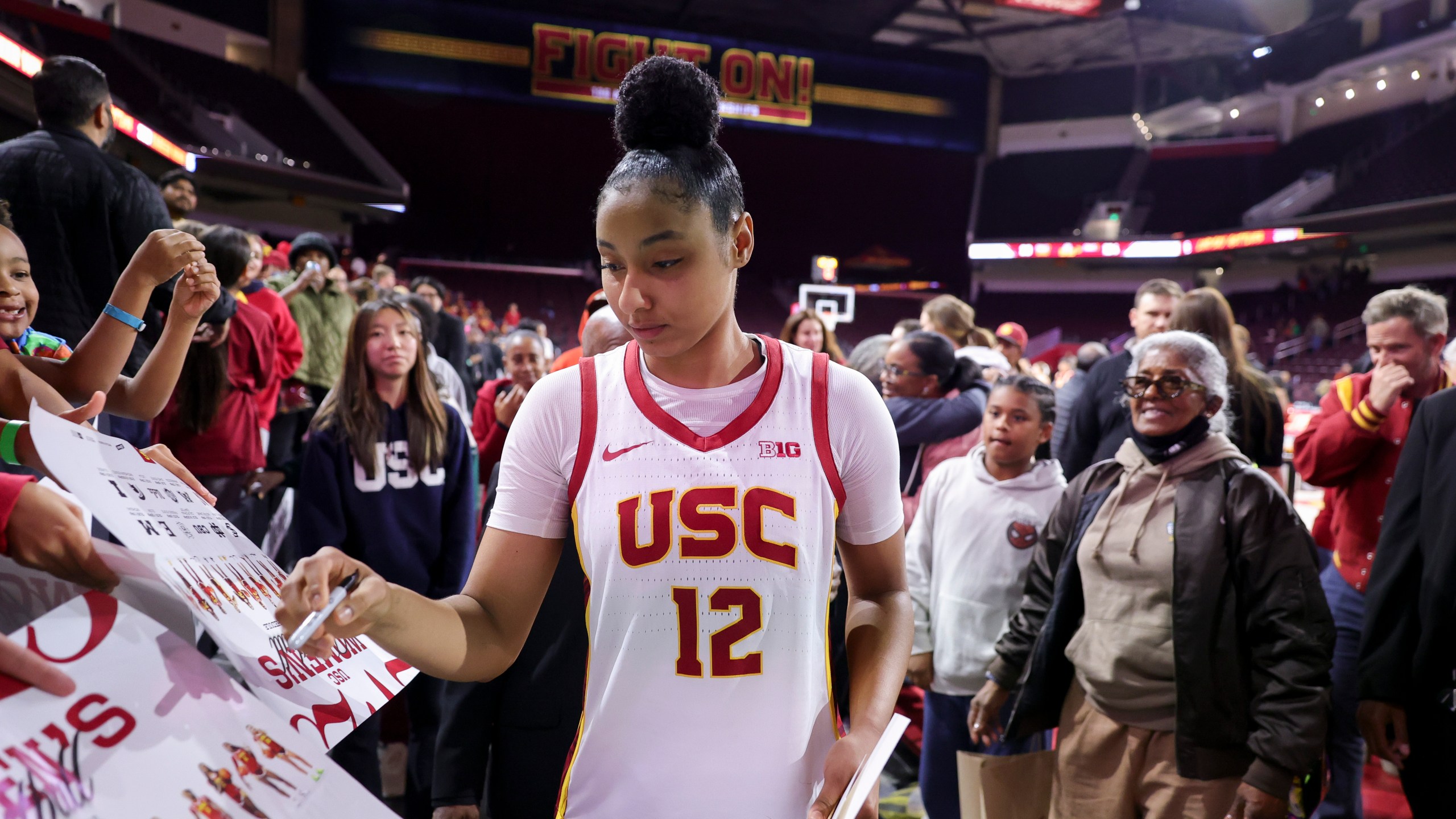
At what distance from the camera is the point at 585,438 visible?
140 centimetres

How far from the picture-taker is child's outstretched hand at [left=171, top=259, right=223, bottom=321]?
5.31 ft

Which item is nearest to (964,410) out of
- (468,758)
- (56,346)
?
(468,758)

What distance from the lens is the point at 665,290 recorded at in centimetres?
130

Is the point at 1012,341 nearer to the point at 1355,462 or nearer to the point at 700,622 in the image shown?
the point at 1355,462

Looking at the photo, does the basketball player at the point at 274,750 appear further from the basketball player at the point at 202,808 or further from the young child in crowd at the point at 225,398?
the young child in crowd at the point at 225,398

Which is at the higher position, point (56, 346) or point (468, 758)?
point (56, 346)

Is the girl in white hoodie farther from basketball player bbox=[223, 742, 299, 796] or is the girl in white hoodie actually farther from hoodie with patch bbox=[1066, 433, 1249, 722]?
basketball player bbox=[223, 742, 299, 796]

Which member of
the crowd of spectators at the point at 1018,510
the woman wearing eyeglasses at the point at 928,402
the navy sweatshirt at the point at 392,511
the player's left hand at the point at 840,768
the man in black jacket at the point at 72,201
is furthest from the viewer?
the woman wearing eyeglasses at the point at 928,402

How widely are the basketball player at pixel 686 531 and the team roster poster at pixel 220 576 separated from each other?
0.17m

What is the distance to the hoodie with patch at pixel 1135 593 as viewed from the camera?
254 centimetres

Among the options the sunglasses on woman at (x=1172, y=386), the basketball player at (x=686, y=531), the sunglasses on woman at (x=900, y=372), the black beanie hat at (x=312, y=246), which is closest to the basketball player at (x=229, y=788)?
the basketball player at (x=686, y=531)

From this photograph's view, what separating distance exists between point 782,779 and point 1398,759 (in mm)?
2115

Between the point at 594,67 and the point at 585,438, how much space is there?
20.7 m

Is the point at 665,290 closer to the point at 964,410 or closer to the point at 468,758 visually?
the point at 468,758
